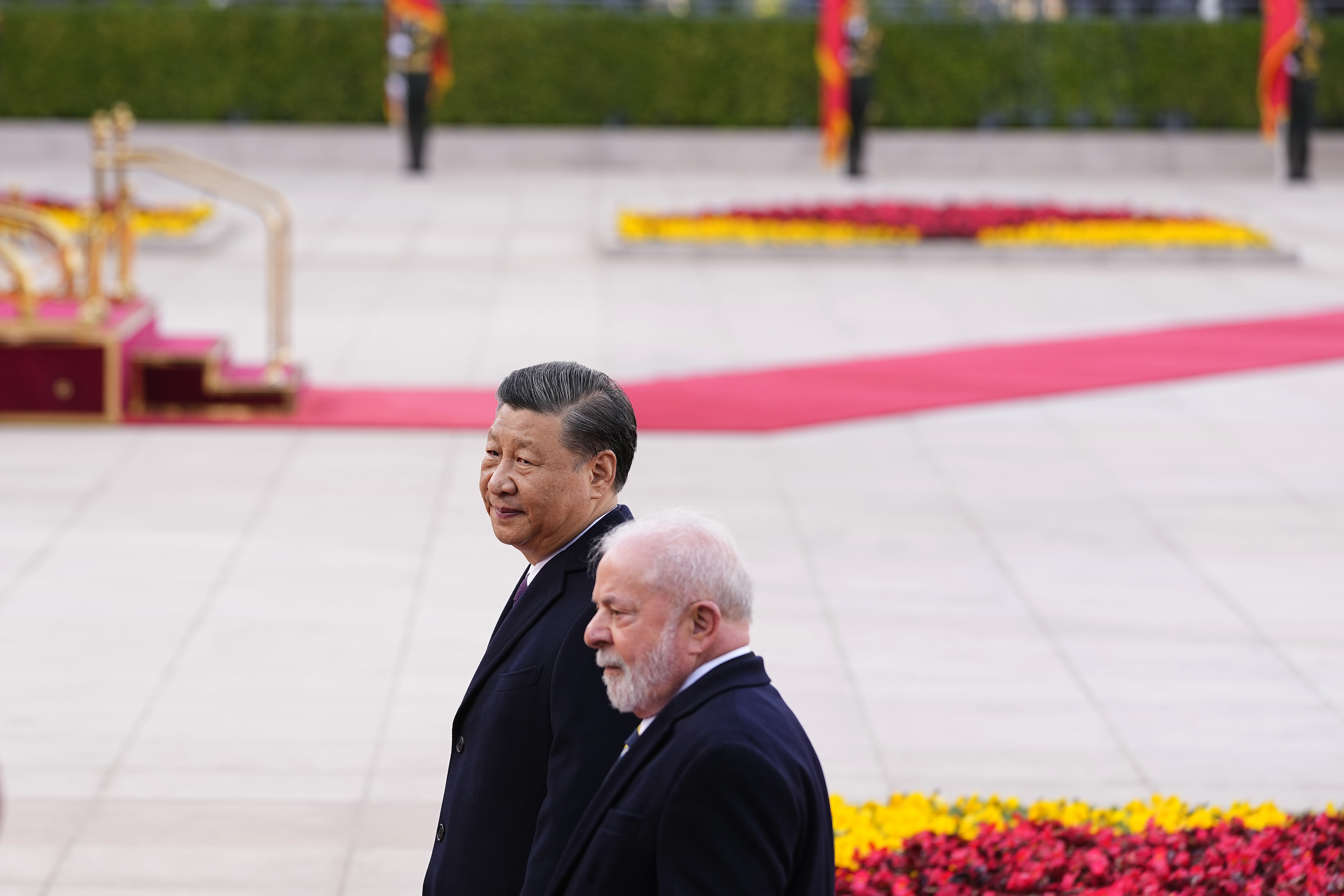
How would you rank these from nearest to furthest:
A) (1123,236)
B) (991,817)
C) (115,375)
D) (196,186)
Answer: (991,817)
(115,375)
(196,186)
(1123,236)

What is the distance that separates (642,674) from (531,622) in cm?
52

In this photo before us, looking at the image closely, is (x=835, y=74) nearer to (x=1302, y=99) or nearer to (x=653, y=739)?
(x=1302, y=99)

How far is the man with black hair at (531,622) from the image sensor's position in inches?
131

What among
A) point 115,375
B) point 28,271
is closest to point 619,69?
point 28,271

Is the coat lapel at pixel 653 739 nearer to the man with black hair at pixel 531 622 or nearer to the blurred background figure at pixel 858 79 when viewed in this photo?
the man with black hair at pixel 531 622

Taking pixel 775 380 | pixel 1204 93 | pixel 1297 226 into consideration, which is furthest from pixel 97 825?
pixel 1204 93

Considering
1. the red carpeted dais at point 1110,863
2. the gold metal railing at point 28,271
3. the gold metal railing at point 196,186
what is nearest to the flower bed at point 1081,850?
the red carpeted dais at point 1110,863

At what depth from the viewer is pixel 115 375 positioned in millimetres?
10992

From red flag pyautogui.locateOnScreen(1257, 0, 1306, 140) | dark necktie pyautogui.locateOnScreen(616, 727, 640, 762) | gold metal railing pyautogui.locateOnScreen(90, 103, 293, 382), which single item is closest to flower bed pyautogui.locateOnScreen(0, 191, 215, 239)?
gold metal railing pyautogui.locateOnScreen(90, 103, 293, 382)

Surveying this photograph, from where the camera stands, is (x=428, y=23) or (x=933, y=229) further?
(x=428, y=23)

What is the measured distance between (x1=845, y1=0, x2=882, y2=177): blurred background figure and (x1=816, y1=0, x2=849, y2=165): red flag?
0.08m

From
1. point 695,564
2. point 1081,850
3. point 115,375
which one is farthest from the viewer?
point 115,375

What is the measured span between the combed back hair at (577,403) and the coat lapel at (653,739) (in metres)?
0.66

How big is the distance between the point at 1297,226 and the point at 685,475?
14.0 meters
